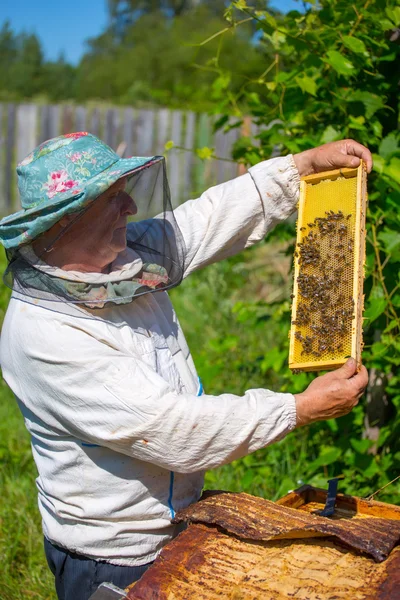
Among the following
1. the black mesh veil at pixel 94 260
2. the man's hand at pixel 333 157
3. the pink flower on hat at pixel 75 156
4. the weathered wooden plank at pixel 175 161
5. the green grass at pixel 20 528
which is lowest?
the green grass at pixel 20 528

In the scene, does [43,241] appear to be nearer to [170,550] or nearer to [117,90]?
[170,550]

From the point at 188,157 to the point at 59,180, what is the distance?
8.54m

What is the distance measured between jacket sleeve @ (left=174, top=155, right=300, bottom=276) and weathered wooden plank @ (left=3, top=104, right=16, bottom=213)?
9143 millimetres

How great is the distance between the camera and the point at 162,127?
1056 cm

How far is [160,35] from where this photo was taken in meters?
22.7

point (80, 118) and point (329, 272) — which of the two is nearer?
point (329, 272)

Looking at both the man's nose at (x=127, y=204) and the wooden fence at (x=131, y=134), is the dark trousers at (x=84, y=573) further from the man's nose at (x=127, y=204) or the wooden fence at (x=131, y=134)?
the wooden fence at (x=131, y=134)

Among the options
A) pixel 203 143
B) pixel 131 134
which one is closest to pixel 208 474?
pixel 203 143

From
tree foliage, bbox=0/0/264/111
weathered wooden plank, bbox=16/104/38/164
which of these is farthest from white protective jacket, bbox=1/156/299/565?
tree foliage, bbox=0/0/264/111

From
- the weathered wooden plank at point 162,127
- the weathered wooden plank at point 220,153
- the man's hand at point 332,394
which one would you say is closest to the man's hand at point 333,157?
the man's hand at point 332,394

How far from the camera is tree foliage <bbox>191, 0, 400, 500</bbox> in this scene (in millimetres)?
3020

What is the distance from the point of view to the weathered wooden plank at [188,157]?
10.3m

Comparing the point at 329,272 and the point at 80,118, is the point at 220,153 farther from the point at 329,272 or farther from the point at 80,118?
the point at 329,272

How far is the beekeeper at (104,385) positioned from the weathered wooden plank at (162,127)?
816 cm
